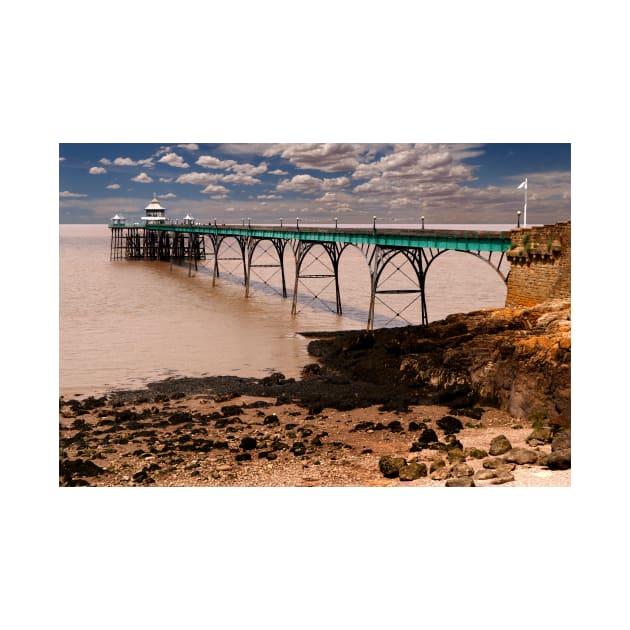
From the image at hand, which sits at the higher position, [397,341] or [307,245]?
[307,245]

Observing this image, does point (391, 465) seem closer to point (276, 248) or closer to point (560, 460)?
point (560, 460)

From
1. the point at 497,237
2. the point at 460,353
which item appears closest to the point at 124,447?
the point at 460,353

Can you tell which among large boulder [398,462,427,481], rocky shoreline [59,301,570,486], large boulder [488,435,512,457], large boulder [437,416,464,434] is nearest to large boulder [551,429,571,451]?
rocky shoreline [59,301,570,486]

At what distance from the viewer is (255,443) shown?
16.3m

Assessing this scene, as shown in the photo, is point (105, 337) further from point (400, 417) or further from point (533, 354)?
point (533, 354)

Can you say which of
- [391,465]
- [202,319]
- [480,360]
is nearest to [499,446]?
[391,465]

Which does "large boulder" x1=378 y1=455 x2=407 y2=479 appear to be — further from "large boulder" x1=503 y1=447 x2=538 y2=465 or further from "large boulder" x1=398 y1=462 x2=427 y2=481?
"large boulder" x1=503 y1=447 x2=538 y2=465

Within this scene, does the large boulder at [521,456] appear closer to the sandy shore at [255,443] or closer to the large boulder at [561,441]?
the sandy shore at [255,443]

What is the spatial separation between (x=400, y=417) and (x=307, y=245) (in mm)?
30031

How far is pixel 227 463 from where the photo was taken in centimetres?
1514

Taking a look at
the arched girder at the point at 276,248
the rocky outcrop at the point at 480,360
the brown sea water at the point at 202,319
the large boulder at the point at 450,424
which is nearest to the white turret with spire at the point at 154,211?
the brown sea water at the point at 202,319

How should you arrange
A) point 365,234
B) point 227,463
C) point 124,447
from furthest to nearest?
point 365,234 < point 124,447 < point 227,463
